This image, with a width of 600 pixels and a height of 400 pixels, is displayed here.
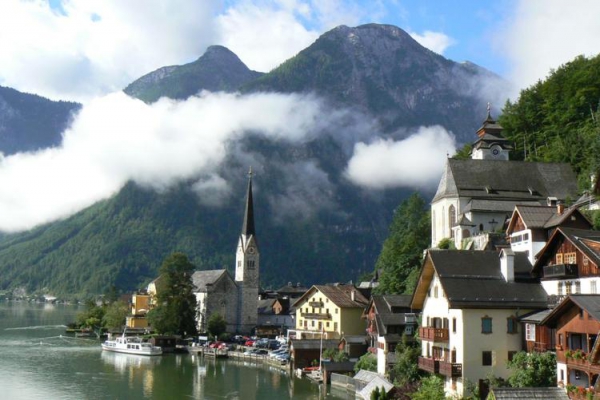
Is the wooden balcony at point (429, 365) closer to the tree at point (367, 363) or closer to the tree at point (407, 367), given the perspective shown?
the tree at point (407, 367)

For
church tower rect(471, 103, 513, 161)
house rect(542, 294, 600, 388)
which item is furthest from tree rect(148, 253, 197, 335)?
house rect(542, 294, 600, 388)

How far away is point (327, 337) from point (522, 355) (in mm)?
48821

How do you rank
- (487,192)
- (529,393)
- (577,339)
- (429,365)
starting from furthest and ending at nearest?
(487,192), (429,365), (577,339), (529,393)

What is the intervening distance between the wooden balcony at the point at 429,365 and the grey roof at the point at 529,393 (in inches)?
374

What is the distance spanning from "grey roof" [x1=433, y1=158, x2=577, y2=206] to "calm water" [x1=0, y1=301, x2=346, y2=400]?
29.1 meters

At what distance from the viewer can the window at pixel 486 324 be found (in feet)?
134

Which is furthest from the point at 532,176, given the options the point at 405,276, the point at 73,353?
the point at 73,353

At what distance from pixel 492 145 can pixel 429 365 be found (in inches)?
2180

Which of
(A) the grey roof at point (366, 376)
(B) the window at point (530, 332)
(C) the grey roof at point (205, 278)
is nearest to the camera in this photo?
(B) the window at point (530, 332)

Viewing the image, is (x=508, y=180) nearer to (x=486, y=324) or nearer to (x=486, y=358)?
(x=486, y=324)

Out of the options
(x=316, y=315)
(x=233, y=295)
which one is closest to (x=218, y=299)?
(x=233, y=295)

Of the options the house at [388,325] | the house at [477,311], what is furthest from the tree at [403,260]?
the house at [477,311]

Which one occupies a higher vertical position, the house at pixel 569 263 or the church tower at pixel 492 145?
the church tower at pixel 492 145

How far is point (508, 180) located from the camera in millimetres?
77062
